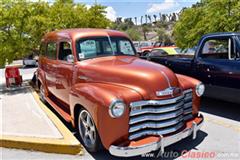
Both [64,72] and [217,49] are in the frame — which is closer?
[64,72]

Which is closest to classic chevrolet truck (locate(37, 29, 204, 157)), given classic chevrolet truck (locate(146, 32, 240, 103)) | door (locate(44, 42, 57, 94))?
door (locate(44, 42, 57, 94))

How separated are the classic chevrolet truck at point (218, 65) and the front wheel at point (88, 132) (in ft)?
10.5

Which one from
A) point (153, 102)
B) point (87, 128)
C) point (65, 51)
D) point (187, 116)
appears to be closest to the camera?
point (153, 102)

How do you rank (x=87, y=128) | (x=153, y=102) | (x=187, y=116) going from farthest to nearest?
(x=187, y=116)
(x=87, y=128)
(x=153, y=102)

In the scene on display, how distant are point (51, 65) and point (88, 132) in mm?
2646

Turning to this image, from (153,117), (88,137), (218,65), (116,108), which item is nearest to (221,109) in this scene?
(218,65)

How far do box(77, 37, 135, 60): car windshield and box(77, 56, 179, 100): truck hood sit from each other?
0.67ft

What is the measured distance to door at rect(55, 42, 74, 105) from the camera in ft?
18.2

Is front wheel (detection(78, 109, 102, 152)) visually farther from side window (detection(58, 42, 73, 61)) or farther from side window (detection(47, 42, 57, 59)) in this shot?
side window (detection(47, 42, 57, 59))

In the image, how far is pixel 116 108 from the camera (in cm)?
385

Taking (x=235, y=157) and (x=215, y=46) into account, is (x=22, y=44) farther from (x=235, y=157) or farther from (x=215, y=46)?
(x=235, y=157)

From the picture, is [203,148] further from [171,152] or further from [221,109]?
[221,109]

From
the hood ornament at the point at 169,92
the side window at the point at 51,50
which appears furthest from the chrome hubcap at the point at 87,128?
the side window at the point at 51,50

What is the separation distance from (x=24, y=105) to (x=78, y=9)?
666cm
